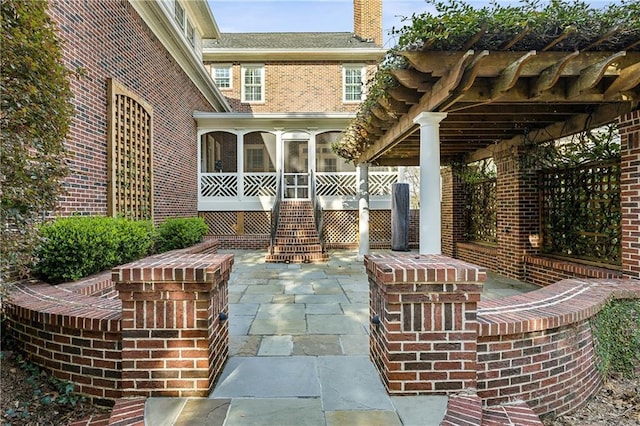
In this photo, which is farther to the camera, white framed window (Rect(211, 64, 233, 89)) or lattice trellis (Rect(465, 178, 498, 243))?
white framed window (Rect(211, 64, 233, 89))

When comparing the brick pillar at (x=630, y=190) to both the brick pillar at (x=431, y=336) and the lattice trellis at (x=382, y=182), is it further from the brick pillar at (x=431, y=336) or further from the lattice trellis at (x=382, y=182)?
the lattice trellis at (x=382, y=182)

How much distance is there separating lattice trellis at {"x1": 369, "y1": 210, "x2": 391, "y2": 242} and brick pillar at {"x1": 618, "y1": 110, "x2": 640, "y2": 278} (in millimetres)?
7369

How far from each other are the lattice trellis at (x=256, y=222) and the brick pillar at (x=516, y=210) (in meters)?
6.87

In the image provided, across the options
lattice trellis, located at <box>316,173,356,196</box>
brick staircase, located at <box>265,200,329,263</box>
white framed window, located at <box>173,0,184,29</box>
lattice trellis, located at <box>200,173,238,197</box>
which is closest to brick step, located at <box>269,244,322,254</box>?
brick staircase, located at <box>265,200,329,263</box>

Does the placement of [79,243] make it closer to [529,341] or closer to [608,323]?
[529,341]

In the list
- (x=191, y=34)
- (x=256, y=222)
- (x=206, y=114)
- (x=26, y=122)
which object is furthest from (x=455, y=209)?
(x=191, y=34)

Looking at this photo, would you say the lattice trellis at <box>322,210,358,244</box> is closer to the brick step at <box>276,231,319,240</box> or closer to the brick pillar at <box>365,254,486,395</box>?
the brick step at <box>276,231,319,240</box>

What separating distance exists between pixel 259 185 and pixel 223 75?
5.94m

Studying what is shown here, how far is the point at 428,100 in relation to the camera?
405cm

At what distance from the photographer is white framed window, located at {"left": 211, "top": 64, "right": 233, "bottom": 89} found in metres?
14.4

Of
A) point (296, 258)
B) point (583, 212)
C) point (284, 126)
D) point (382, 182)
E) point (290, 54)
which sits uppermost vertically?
point (290, 54)

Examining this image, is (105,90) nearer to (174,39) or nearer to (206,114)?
(174,39)

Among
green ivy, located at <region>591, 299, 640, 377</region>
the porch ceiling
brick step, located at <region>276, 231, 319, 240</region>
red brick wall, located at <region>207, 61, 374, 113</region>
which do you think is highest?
red brick wall, located at <region>207, 61, 374, 113</region>

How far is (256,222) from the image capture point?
37.0 feet
